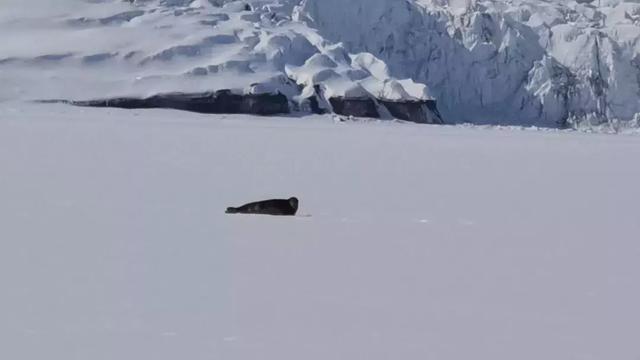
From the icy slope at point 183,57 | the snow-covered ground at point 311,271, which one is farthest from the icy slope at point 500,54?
the snow-covered ground at point 311,271

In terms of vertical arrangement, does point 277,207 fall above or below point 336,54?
below

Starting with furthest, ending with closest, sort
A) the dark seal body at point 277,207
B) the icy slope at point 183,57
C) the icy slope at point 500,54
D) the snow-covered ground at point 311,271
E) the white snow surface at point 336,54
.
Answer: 1. the icy slope at point 500,54
2. the white snow surface at point 336,54
3. the icy slope at point 183,57
4. the dark seal body at point 277,207
5. the snow-covered ground at point 311,271

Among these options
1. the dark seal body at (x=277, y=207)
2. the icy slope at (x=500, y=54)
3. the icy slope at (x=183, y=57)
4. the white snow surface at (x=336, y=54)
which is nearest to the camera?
the dark seal body at (x=277, y=207)

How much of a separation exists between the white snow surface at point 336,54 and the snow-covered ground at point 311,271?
45672mm

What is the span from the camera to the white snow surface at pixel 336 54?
58.9 m

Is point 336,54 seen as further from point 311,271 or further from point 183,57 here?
point 311,271

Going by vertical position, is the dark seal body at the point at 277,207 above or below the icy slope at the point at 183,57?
below

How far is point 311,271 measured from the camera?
5992 mm

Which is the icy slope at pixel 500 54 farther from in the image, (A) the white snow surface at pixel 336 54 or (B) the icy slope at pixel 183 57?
(B) the icy slope at pixel 183 57

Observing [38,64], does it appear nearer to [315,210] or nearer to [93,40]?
[93,40]

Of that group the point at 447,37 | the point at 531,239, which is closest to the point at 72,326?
the point at 531,239

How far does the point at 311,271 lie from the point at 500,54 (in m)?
58.7

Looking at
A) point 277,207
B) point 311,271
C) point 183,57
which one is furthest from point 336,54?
point 311,271

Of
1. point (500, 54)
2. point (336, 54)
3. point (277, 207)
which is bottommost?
point (277, 207)
